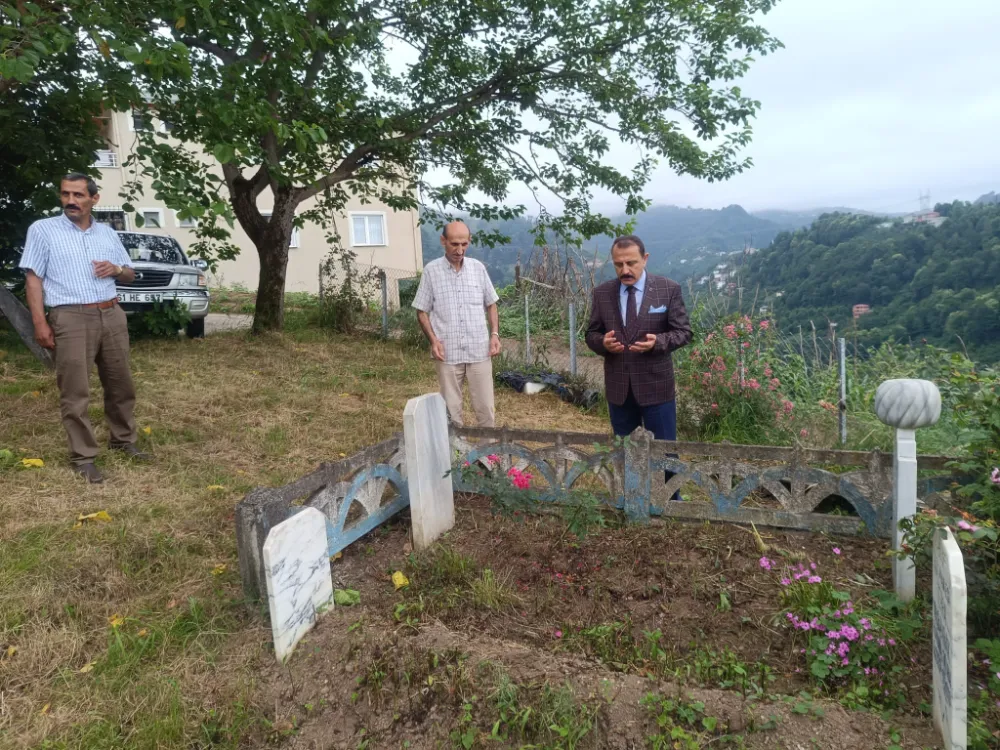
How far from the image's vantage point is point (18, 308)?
24.8ft

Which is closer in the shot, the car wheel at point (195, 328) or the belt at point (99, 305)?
the belt at point (99, 305)

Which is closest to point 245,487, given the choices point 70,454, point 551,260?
point 70,454

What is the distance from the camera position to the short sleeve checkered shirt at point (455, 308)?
439 centimetres

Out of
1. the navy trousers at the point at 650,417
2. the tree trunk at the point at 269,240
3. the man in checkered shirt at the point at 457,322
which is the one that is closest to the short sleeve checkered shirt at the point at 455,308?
the man in checkered shirt at the point at 457,322

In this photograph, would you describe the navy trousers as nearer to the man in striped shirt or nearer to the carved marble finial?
the carved marble finial

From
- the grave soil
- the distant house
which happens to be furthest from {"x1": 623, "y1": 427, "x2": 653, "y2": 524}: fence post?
the distant house

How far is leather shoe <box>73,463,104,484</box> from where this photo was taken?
4.25 metres

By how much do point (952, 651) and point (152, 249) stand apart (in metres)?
11.6

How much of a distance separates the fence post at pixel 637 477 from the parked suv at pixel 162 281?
869cm

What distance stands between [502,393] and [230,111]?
419cm

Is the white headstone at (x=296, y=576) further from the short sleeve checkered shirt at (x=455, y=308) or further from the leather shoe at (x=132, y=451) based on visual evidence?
the leather shoe at (x=132, y=451)

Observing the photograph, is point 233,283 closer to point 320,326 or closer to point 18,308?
point 320,326

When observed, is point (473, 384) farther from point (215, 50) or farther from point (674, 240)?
point (674, 240)

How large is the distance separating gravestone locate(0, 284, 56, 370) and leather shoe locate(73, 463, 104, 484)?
12.4 ft
